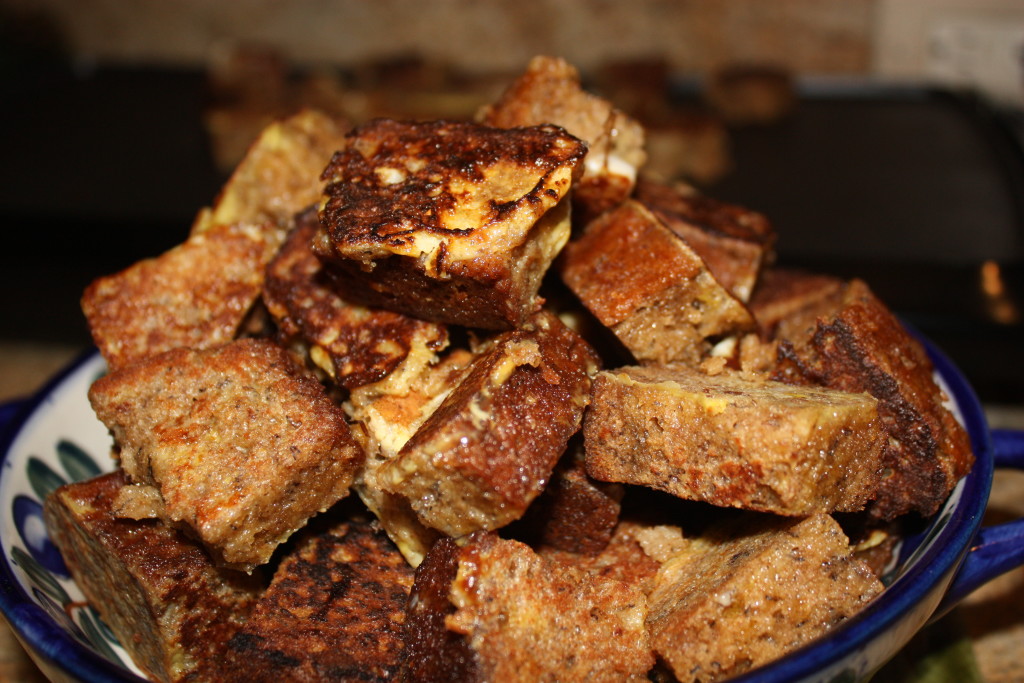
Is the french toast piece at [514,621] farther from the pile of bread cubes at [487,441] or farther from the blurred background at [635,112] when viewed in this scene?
the blurred background at [635,112]

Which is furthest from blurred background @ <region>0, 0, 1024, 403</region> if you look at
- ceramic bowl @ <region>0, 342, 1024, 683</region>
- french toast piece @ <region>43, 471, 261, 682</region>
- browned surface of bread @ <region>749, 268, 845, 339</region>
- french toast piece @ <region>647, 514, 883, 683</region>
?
french toast piece @ <region>43, 471, 261, 682</region>

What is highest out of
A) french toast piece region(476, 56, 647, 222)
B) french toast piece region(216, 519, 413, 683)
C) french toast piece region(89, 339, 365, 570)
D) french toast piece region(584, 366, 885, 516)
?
french toast piece region(476, 56, 647, 222)

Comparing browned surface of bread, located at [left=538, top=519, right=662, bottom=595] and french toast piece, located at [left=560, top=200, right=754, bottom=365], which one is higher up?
french toast piece, located at [left=560, top=200, right=754, bottom=365]

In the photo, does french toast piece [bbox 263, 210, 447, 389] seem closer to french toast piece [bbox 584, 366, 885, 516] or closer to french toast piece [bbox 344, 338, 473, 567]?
A: french toast piece [bbox 344, 338, 473, 567]

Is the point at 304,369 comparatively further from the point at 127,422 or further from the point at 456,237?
the point at 456,237

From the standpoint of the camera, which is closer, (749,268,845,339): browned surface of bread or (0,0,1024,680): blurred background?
(749,268,845,339): browned surface of bread

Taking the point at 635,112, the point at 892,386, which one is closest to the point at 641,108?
the point at 635,112

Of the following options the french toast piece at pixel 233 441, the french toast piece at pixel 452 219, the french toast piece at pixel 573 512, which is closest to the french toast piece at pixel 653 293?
the french toast piece at pixel 452 219
